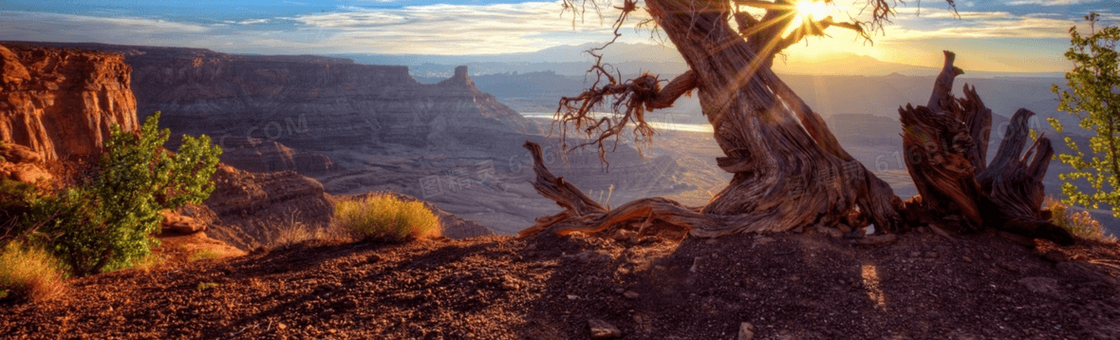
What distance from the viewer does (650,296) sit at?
165 inches

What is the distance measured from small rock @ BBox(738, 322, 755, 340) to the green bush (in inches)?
237

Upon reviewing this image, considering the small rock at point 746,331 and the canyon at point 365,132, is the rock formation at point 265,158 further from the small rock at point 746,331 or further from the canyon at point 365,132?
the small rock at point 746,331

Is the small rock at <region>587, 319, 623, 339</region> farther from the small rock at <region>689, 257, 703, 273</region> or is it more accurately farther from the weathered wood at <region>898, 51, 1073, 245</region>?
the weathered wood at <region>898, 51, 1073, 245</region>

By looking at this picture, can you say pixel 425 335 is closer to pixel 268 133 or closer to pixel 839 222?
pixel 839 222

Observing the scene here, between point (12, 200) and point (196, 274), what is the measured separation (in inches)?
141

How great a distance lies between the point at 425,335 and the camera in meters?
3.62

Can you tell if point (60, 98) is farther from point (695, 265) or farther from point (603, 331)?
point (603, 331)

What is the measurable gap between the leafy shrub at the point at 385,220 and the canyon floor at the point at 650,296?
1438 mm

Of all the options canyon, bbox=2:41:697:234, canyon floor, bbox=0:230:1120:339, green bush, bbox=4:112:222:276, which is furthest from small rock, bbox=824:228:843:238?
canyon, bbox=2:41:697:234

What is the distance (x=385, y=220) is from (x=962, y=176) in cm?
584

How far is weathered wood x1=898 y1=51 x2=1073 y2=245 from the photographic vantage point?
508 centimetres

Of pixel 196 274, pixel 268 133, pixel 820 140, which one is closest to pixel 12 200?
pixel 196 274

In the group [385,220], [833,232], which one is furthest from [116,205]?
[833,232]

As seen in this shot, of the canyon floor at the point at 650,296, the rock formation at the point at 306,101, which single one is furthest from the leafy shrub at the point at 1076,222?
the rock formation at the point at 306,101
